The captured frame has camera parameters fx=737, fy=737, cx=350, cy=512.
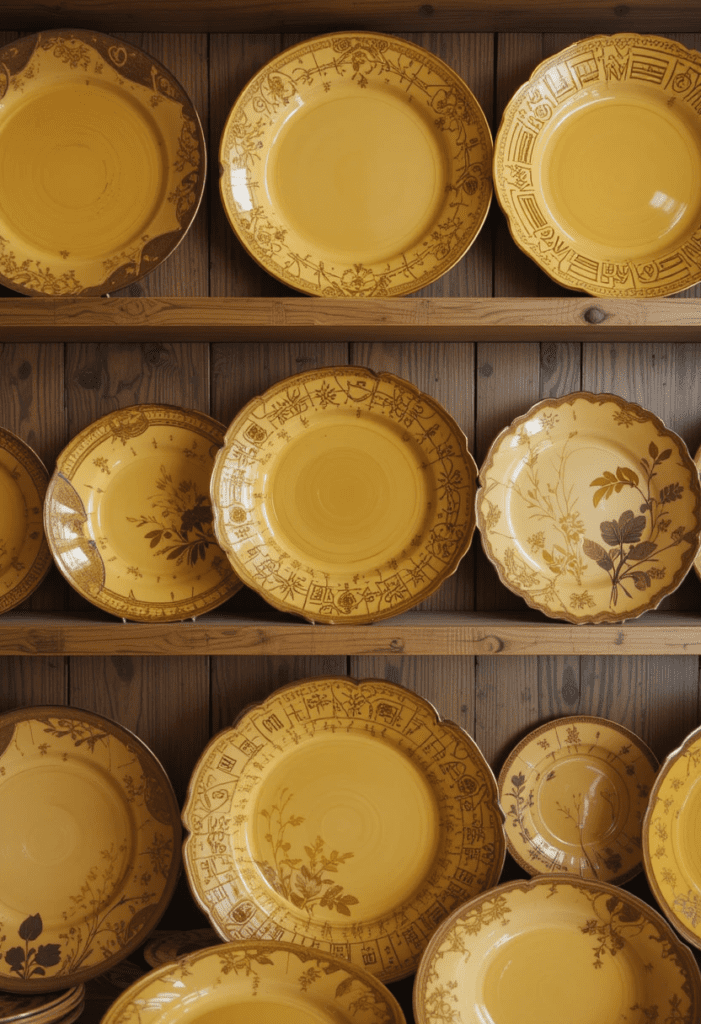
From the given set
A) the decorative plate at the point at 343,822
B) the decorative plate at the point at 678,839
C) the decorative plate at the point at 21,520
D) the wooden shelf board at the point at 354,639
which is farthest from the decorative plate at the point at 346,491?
the decorative plate at the point at 678,839

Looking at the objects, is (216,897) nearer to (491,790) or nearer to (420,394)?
(491,790)

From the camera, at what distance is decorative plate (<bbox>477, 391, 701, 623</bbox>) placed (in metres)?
1.11

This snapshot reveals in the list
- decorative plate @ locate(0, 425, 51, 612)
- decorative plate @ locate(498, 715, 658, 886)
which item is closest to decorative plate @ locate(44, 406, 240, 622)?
decorative plate @ locate(0, 425, 51, 612)

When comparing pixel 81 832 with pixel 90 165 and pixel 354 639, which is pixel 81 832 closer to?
pixel 354 639

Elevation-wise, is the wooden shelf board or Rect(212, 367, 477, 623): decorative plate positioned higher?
Rect(212, 367, 477, 623): decorative plate

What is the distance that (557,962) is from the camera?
1043 mm

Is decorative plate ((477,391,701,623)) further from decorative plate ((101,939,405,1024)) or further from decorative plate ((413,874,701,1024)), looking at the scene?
decorative plate ((101,939,405,1024))

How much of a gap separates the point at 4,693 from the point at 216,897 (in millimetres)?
473

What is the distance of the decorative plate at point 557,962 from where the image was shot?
1.01 m

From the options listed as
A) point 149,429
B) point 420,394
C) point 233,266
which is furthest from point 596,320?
point 149,429

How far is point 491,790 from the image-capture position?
43.1 inches

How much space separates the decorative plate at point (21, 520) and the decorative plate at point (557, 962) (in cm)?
80

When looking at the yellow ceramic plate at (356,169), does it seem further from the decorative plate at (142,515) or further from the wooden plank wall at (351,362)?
the decorative plate at (142,515)

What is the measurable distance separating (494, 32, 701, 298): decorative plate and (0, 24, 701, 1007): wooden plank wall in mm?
71
